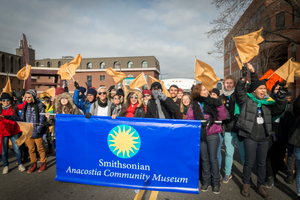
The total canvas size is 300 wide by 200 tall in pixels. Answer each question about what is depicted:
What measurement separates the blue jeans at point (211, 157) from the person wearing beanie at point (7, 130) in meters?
4.18

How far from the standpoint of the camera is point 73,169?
3443 mm

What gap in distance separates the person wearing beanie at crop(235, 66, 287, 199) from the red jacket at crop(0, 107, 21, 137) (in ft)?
16.5

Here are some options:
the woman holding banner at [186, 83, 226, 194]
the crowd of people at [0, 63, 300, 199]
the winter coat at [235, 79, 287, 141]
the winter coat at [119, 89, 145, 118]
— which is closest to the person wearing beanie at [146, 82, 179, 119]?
the crowd of people at [0, 63, 300, 199]

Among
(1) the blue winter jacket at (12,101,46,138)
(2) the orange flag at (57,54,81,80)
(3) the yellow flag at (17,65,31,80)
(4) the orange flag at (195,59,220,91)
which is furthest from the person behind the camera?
(3) the yellow flag at (17,65,31,80)

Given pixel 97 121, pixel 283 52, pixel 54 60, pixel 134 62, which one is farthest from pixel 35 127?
pixel 54 60

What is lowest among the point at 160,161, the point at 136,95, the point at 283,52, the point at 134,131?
the point at 160,161

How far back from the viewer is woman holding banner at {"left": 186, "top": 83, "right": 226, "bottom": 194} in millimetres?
3207

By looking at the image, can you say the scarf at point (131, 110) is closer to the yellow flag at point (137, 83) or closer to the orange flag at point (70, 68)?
the yellow flag at point (137, 83)

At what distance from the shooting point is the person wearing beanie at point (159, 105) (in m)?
3.65

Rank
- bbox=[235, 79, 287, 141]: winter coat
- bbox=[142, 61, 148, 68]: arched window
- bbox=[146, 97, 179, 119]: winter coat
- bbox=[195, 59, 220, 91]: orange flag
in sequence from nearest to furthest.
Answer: bbox=[195, 59, 220, 91]: orange flag → bbox=[235, 79, 287, 141]: winter coat → bbox=[146, 97, 179, 119]: winter coat → bbox=[142, 61, 148, 68]: arched window

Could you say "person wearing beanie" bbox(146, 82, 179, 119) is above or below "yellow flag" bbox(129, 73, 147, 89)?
below

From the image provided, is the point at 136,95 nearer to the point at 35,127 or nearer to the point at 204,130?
the point at 204,130

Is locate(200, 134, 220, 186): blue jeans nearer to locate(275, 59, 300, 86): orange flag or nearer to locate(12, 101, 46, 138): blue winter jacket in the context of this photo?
locate(275, 59, 300, 86): orange flag

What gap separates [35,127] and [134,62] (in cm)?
4915
